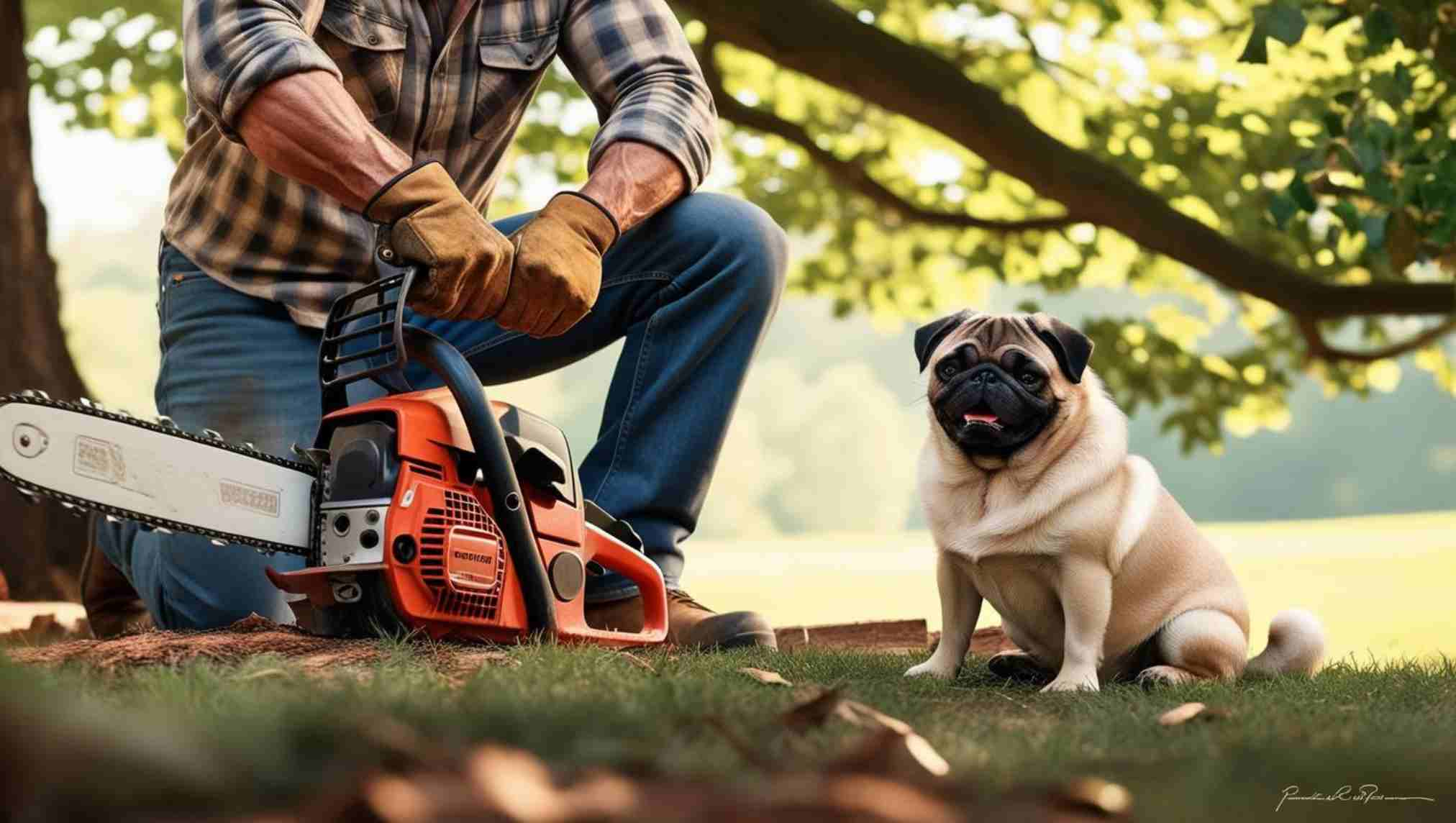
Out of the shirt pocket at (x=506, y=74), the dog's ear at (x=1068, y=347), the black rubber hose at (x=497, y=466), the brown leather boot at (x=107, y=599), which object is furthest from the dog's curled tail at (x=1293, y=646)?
the brown leather boot at (x=107, y=599)

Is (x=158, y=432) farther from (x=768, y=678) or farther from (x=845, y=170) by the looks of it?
(x=845, y=170)

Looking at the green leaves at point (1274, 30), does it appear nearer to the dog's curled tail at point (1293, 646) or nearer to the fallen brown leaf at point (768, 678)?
the dog's curled tail at point (1293, 646)

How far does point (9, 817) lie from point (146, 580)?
308 cm

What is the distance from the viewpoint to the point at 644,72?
3.84 meters

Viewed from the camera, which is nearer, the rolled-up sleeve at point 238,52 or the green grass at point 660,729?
the green grass at point 660,729

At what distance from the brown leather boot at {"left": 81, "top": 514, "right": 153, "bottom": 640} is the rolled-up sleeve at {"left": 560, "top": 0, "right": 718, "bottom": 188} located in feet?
6.82

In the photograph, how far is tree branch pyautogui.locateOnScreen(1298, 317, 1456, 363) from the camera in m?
9.04

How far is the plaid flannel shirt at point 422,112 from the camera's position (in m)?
3.65

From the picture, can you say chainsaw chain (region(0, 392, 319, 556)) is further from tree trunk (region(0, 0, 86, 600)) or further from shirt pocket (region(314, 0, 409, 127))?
tree trunk (region(0, 0, 86, 600))

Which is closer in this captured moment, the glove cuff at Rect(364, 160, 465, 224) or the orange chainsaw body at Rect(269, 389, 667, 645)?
the orange chainsaw body at Rect(269, 389, 667, 645)

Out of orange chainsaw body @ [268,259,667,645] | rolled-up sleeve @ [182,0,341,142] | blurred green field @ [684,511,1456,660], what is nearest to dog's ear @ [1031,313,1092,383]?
orange chainsaw body @ [268,259,667,645]

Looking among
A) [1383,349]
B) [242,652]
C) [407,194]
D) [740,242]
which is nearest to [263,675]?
[242,652]

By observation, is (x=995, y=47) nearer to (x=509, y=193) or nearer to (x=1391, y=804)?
(x=509, y=193)

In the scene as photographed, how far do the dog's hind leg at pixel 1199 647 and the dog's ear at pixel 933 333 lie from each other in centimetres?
85
